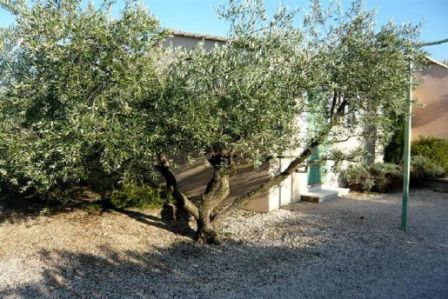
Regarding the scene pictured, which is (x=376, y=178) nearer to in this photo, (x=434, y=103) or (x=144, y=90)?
(x=434, y=103)

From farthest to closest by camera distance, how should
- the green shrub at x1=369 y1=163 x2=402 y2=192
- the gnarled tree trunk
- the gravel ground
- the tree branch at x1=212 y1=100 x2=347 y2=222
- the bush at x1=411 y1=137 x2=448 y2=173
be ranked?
the bush at x1=411 y1=137 x2=448 y2=173 < the green shrub at x1=369 y1=163 x2=402 y2=192 < the tree branch at x1=212 y1=100 x2=347 y2=222 < the gnarled tree trunk < the gravel ground

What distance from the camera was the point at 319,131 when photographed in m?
8.57

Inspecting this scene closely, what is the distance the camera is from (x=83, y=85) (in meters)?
6.13

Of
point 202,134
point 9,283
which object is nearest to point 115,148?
point 202,134

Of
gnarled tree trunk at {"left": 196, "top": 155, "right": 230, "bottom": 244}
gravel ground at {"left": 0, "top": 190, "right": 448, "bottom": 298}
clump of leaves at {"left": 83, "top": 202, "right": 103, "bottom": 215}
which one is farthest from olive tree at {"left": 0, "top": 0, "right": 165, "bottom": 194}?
clump of leaves at {"left": 83, "top": 202, "right": 103, "bottom": 215}

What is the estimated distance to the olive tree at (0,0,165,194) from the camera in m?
5.96

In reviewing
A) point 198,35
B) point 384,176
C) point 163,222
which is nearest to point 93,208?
point 163,222

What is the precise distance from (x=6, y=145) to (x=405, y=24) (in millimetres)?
7271

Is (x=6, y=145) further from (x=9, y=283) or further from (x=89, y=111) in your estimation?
(x=9, y=283)

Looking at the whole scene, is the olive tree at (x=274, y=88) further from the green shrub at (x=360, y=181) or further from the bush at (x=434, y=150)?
the bush at (x=434, y=150)

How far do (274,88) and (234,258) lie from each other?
3024 millimetres

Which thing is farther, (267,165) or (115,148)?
(267,165)

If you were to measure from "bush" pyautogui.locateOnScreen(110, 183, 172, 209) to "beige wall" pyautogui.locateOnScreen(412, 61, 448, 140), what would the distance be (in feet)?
40.5

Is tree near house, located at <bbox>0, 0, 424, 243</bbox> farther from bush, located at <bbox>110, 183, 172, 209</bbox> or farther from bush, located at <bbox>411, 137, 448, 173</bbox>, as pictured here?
bush, located at <bbox>411, 137, 448, 173</bbox>
